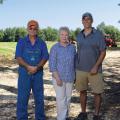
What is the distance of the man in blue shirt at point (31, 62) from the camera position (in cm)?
766

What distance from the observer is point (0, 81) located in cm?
1459

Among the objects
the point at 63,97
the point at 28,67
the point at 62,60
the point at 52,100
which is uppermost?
the point at 62,60

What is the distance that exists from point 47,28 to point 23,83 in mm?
71963

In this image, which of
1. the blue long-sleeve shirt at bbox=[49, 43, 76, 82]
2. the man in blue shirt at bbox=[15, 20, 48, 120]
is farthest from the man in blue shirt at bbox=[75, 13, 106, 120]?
the man in blue shirt at bbox=[15, 20, 48, 120]

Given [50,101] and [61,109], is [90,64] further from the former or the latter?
[50,101]

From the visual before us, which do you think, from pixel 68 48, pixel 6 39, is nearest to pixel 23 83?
pixel 68 48

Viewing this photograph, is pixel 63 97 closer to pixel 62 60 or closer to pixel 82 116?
pixel 62 60

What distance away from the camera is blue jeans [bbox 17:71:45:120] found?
306 inches

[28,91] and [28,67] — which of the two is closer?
[28,67]

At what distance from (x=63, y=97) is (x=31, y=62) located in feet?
2.83

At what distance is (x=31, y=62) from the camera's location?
7684mm

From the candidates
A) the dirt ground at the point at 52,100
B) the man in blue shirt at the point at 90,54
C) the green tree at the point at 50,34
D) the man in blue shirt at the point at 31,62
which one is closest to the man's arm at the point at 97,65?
the man in blue shirt at the point at 90,54

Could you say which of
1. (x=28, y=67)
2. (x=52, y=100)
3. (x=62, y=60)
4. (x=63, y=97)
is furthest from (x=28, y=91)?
(x=52, y=100)

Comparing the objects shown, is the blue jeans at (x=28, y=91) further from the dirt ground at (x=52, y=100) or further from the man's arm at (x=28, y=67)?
the dirt ground at (x=52, y=100)
